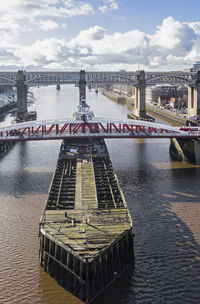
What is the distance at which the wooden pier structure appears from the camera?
2462 centimetres

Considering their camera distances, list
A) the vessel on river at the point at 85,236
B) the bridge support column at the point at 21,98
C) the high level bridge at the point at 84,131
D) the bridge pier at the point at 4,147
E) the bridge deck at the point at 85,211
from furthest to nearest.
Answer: the bridge support column at the point at 21,98
the bridge pier at the point at 4,147
the high level bridge at the point at 84,131
the bridge deck at the point at 85,211
the vessel on river at the point at 85,236

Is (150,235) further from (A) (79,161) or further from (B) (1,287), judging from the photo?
(A) (79,161)

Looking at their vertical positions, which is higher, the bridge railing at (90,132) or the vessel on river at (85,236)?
the bridge railing at (90,132)

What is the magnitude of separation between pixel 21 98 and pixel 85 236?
78092 mm

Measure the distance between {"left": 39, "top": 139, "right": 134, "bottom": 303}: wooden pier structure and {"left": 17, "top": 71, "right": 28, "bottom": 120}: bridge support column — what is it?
2495 inches

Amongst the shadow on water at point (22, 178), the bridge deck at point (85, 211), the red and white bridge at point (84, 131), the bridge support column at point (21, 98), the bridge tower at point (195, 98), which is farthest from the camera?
the bridge tower at point (195, 98)

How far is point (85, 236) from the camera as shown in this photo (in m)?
27.0

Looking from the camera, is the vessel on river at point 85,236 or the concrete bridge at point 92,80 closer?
the vessel on river at point 85,236

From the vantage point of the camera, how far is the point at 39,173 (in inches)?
2076

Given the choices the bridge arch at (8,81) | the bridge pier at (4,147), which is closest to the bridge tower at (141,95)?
the bridge arch at (8,81)

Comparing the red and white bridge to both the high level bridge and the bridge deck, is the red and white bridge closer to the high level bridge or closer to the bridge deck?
the high level bridge

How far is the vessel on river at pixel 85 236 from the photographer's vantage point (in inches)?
969

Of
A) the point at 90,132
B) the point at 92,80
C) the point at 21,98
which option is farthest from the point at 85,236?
the point at 92,80

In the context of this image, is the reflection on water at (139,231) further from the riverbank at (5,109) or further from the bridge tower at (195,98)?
the riverbank at (5,109)
